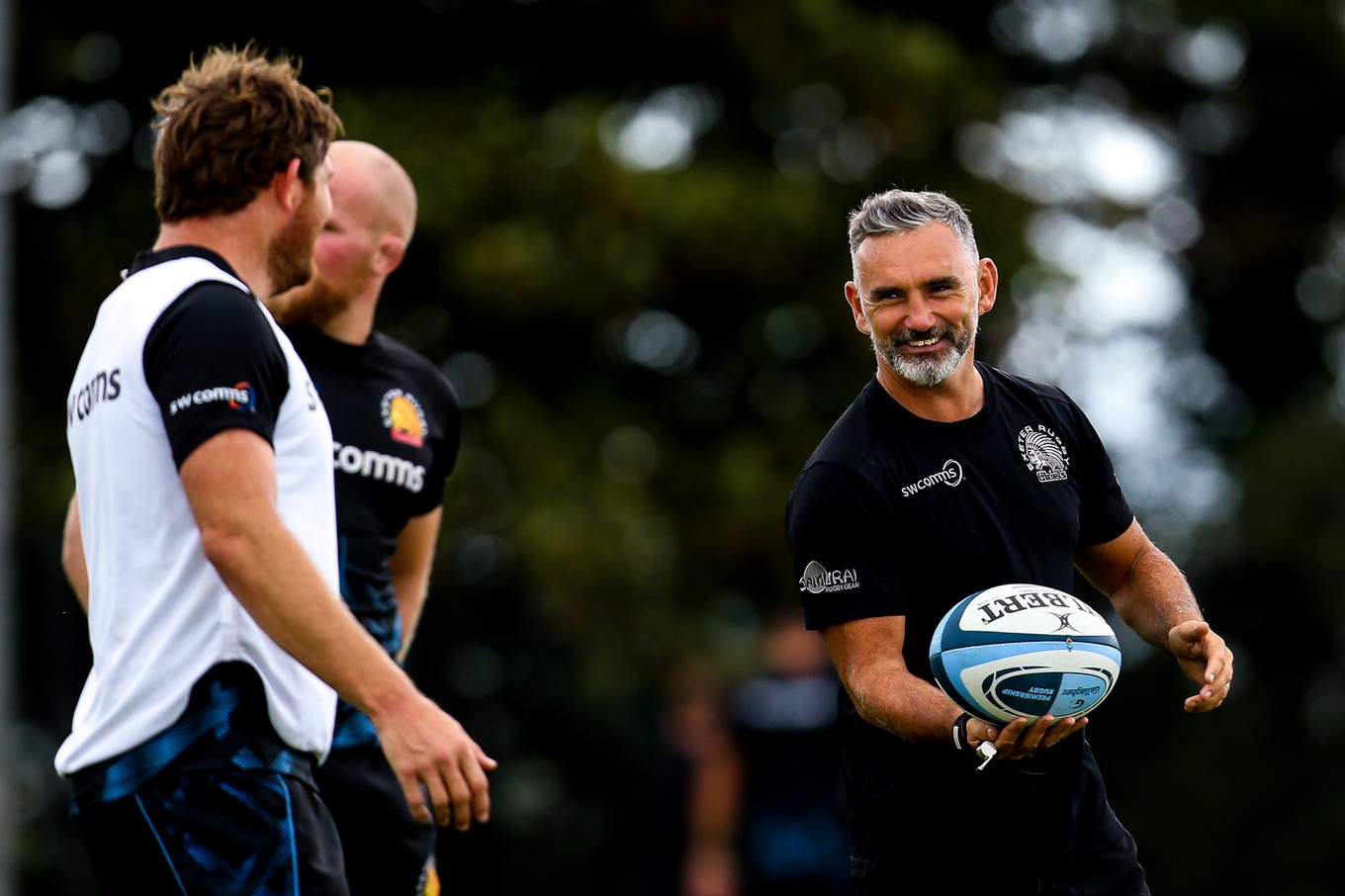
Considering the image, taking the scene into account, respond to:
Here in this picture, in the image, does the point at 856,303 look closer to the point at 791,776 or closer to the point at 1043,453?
the point at 1043,453

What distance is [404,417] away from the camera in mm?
6129

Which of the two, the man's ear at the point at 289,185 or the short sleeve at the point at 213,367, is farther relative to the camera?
the man's ear at the point at 289,185

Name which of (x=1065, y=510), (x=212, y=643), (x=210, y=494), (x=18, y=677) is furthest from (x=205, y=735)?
(x=18, y=677)

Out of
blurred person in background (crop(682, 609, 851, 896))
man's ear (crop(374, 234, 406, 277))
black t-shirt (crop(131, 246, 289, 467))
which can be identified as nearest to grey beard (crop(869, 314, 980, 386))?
black t-shirt (crop(131, 246, 289, 467))

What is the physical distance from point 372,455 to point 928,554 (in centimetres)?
205

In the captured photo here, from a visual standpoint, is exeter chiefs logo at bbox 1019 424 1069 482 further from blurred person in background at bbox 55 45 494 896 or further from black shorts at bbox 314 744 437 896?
black shorts at bbox 314 744 437 896

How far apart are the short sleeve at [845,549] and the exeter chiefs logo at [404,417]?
179 centimetres

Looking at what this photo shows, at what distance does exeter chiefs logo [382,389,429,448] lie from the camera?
6070mm

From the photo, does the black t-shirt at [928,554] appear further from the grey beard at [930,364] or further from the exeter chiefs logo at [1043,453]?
the grey beard at [930,364]

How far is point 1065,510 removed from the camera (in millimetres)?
4977

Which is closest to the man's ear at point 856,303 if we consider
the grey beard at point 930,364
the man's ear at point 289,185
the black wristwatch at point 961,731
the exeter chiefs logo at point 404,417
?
the grey beard at point 930,364

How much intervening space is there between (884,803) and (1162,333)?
18236mm

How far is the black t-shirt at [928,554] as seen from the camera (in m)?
4.79

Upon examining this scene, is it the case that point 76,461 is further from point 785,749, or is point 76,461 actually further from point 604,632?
point 604,632
